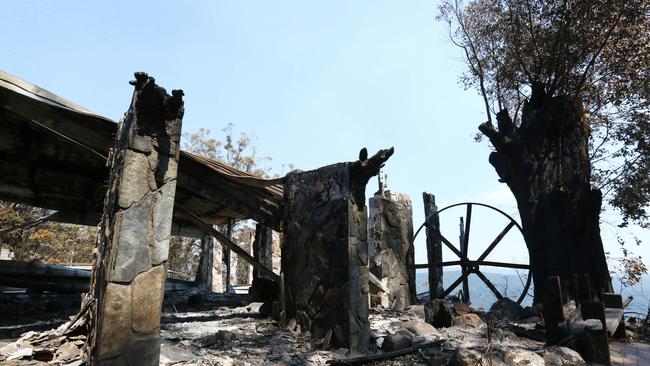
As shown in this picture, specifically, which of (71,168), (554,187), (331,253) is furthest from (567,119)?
(71,168)

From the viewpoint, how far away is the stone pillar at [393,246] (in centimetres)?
961

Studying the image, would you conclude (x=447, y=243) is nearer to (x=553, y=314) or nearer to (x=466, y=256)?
(x=466, y=256)

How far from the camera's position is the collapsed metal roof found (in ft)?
14.4

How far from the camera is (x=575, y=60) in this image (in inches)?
411

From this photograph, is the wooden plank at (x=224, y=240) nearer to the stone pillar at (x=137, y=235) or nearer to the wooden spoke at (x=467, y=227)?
the stone pillar at (x=137, y=235)

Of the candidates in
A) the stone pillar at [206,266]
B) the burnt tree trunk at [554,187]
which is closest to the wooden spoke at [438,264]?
the burnt tree trunk at [554,187]

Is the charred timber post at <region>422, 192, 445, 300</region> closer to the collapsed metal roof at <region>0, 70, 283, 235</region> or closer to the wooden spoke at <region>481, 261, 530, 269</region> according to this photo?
the wooden spoke at <region>481, 261, 530, 269</region>

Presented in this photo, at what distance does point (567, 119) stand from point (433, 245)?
186 inches

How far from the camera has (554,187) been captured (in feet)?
31.0

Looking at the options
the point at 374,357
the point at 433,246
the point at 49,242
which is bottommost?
the point at 374,357

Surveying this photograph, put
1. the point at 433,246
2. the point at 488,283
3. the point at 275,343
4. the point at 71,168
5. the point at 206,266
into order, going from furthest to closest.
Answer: the point at 206,266 → the point at 433,246 → the point at 488,283 → the point at 71,168 → the point at 275,343

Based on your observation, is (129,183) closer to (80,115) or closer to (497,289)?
(80,115)

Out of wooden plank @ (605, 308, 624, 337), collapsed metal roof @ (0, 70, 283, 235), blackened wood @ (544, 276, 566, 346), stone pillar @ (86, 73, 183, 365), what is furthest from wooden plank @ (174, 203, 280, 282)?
wooden plank @ (605, 308, 624, 337)

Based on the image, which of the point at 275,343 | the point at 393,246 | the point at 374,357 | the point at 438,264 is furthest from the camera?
the point at 438,264
